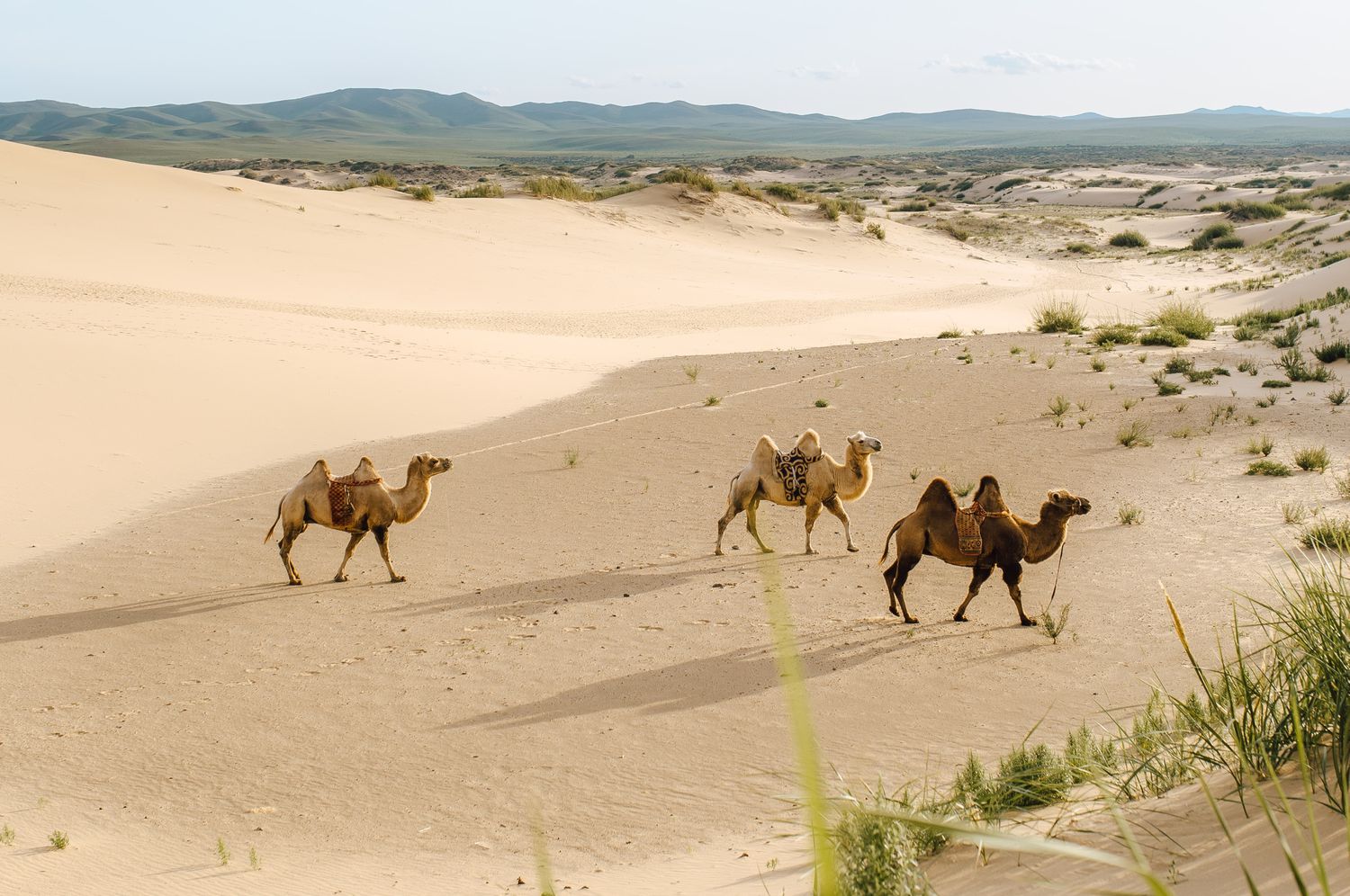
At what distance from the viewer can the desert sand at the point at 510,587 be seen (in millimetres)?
6457

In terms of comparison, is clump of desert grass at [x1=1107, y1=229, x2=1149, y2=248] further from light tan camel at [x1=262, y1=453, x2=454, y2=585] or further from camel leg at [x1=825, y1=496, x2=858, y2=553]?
light tan camel at [x1=262, y1=453, x2=454, y2=585]

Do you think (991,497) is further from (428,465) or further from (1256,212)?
(1256,212)

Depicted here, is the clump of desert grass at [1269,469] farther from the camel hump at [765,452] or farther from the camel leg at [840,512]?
Answer: the camel hump at [765,452]

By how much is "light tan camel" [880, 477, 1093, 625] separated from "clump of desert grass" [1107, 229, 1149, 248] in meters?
44.2

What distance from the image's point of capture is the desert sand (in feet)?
21.2

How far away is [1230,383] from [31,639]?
645 inches

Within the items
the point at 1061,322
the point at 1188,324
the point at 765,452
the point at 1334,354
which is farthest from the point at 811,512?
the point at 1061,322

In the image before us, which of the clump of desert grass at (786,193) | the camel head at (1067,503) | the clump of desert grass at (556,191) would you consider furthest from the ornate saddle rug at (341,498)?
the clump of desert grass at (786,193)

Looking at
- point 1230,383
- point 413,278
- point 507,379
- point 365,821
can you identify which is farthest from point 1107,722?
point 413,278

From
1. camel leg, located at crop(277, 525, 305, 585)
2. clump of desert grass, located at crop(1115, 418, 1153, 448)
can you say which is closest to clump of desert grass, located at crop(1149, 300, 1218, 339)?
clump of desert grass, located at crop(1115, 418, 1153, 448)

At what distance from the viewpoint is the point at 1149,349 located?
22406 mm

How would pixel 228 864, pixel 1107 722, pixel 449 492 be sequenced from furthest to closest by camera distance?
1. pixel 449 492
2. pixel 1107 722
3. pixel 228 864

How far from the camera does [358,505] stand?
10.7 metres

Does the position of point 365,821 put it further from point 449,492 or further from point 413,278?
point 413,278
